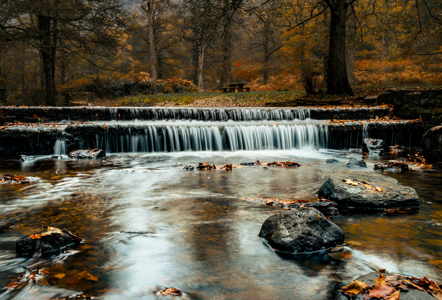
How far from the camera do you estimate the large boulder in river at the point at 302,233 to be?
129 inches

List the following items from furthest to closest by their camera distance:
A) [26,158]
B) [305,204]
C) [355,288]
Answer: [26,158], [305,204], [355,288]

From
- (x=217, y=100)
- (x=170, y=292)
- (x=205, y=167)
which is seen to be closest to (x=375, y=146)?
(x=205, y=167)

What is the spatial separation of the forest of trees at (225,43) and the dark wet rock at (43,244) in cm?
1164

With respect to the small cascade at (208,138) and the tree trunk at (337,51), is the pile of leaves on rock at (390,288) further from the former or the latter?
the tree trunk at (337,51)

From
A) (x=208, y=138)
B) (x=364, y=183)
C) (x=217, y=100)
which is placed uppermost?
(x=217, y=100)

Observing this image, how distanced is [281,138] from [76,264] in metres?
9.33

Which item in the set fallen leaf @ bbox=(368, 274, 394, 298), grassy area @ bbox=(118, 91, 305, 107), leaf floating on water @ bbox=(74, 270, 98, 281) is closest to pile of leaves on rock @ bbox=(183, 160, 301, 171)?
leaf floating on water @ bbox=(74, 270, 98, 281)

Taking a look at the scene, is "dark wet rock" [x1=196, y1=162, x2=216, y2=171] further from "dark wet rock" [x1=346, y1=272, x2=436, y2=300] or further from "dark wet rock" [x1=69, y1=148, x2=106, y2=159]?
"dark wet rock" [x1=346, y1=272, x2=436, y2=300]

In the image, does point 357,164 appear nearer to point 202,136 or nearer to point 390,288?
point 202,136

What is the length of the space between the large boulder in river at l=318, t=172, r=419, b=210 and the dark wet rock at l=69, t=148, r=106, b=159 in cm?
687

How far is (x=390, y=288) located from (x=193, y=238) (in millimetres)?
1974

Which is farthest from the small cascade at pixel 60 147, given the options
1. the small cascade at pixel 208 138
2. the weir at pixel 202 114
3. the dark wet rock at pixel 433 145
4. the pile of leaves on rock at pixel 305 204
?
the dark wet rock at pixel 433 145

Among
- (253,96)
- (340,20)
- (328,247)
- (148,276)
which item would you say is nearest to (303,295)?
(328,247)

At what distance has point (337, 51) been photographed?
16.8 meters
